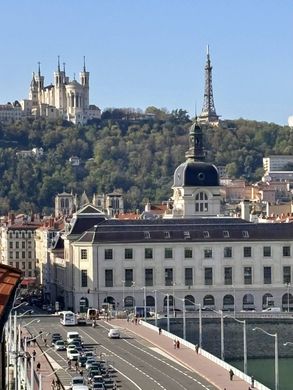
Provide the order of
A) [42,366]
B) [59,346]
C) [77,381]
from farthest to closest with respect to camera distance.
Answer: [59,346] < [42,366] < [77,381]

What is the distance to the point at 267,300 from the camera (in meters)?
94.0

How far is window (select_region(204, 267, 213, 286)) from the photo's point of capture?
3711 inches

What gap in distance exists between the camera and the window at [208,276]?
94250mm

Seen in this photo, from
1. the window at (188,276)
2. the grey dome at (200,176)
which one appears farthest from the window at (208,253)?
the grey dome at (200,176)

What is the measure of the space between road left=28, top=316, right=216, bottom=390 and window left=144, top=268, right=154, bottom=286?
14113 millimetres

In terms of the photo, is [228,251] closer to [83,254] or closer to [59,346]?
[83,254]

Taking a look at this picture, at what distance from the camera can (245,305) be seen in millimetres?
94188

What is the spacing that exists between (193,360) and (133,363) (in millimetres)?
2603

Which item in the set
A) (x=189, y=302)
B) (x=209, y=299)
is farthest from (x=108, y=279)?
(x=209, y=299)

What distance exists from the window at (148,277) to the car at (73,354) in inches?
1179

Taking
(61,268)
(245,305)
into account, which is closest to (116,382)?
(245,305)

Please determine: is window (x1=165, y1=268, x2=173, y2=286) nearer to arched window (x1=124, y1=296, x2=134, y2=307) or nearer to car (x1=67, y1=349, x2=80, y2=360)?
arched window (x1=124, y1=296, x2=134, y2=307)

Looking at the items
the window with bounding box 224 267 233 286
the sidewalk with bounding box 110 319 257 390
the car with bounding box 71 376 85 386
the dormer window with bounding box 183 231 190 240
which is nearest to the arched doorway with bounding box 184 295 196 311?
the window with bounding box 224 267 233 286

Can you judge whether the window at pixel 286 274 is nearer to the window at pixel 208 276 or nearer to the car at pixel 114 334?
the window at pixel 208 276
